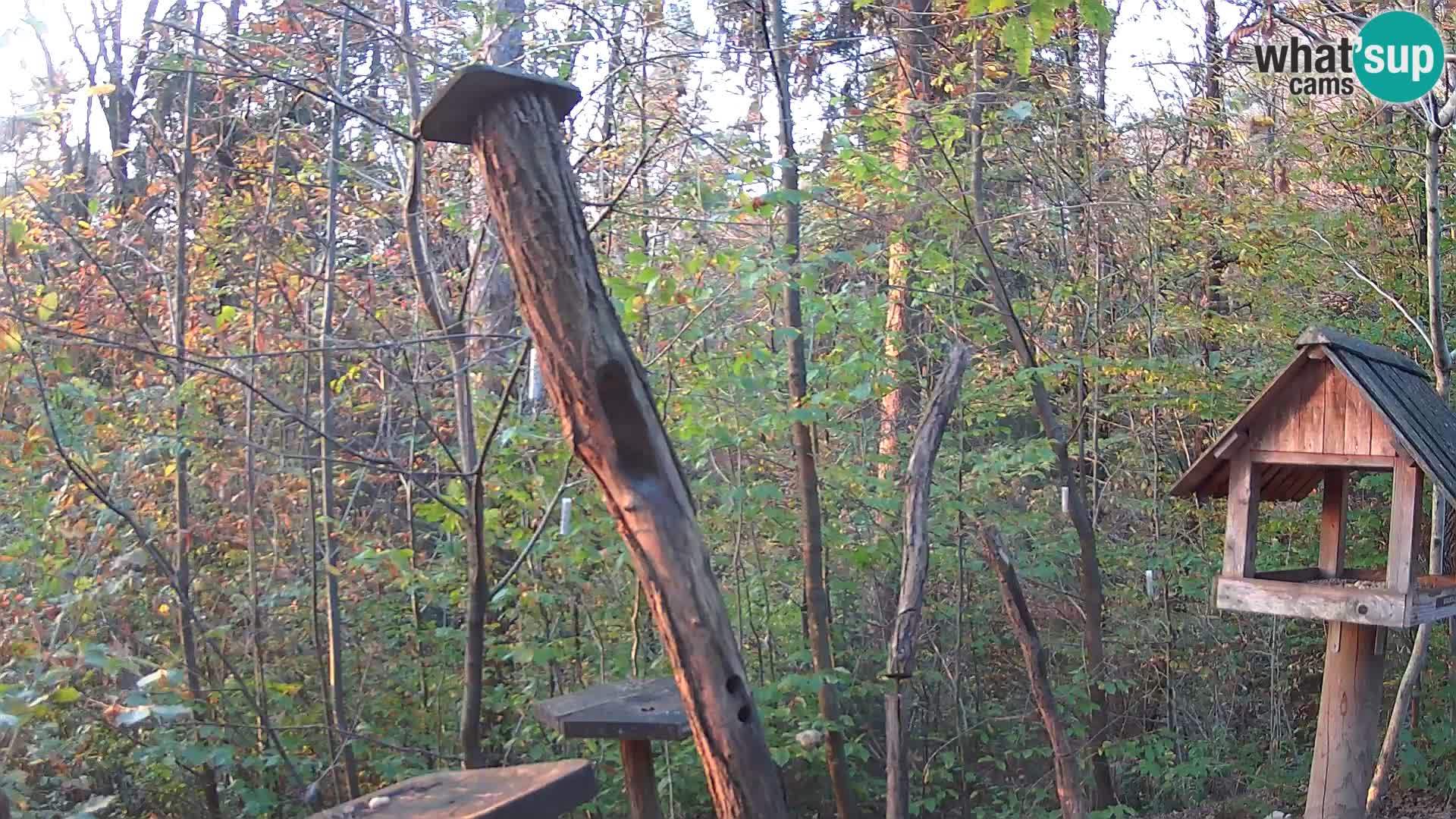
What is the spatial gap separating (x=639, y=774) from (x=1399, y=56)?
16.9ft

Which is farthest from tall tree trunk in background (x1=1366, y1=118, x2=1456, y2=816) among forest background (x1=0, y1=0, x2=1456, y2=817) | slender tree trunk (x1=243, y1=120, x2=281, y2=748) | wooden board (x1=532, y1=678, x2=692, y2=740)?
slender tree trunk (x1=243, y1=120, x2=281, y2=748)

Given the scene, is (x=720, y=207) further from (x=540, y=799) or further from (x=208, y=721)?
(x=208, y=721)

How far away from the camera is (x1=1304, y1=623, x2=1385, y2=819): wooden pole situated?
399 centimetres

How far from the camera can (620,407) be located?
8.90 feet

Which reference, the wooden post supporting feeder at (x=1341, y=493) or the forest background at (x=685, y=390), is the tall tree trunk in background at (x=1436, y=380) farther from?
the wooden post supporting feeder at (x=1341, y=493)

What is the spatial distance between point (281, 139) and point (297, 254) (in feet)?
1.87

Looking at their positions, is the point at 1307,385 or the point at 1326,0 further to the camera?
the point at 1326,0

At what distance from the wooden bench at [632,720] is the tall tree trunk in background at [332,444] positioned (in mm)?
1557

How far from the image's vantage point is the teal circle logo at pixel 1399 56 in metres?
5.59

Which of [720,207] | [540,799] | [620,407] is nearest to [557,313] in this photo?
[620,407]

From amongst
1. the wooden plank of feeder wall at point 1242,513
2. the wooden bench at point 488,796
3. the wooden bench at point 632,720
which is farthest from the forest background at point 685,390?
the wooden plank of feeder wall at point 1242,513

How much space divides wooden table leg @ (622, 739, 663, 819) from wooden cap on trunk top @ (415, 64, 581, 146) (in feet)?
6.84

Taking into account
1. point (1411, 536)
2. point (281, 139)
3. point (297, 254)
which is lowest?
point (1411, 536)

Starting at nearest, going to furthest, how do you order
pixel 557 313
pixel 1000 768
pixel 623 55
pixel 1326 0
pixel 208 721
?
1. pixel 557 313
2. pixel 623 55
3. pixel 208 721
4. pixel 1326 0
5. pixel 1000 768
